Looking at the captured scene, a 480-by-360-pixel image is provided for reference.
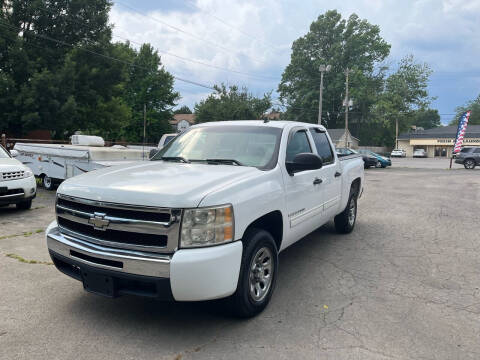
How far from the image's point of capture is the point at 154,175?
3.29 meters

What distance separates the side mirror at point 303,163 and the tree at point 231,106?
31.3m

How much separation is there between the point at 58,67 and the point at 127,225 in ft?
78.6

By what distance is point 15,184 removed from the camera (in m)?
7.46

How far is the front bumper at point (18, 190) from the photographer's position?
7.30m

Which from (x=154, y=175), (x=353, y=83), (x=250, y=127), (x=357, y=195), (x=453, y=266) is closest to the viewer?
(x=154, y=175)

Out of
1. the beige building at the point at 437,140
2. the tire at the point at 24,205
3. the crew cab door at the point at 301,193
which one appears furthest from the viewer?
the beige building at the point at 437,140

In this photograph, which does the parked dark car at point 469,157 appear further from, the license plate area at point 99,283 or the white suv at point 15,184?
the license plate area at point 99,283

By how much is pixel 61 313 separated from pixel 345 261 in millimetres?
Result: 3492

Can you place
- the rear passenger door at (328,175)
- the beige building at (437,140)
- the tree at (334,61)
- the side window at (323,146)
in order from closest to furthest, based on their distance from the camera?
the rear passenger door at (328,175) → the side window at (323,146) → the tree at (334,61) → the beige building at (437,140)

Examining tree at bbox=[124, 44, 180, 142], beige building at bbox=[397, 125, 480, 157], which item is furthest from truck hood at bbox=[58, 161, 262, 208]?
beige building at bbox=[397, 125, 480, 157]

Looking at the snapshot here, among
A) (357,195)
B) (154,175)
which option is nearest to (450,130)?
(357,195)

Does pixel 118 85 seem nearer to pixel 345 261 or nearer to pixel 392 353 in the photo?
pixel 345 261

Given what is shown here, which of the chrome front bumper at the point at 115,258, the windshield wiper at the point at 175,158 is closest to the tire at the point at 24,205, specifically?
the windshield wiper at the point at 175,158

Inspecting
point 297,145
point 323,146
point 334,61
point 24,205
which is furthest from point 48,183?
point 334,61
